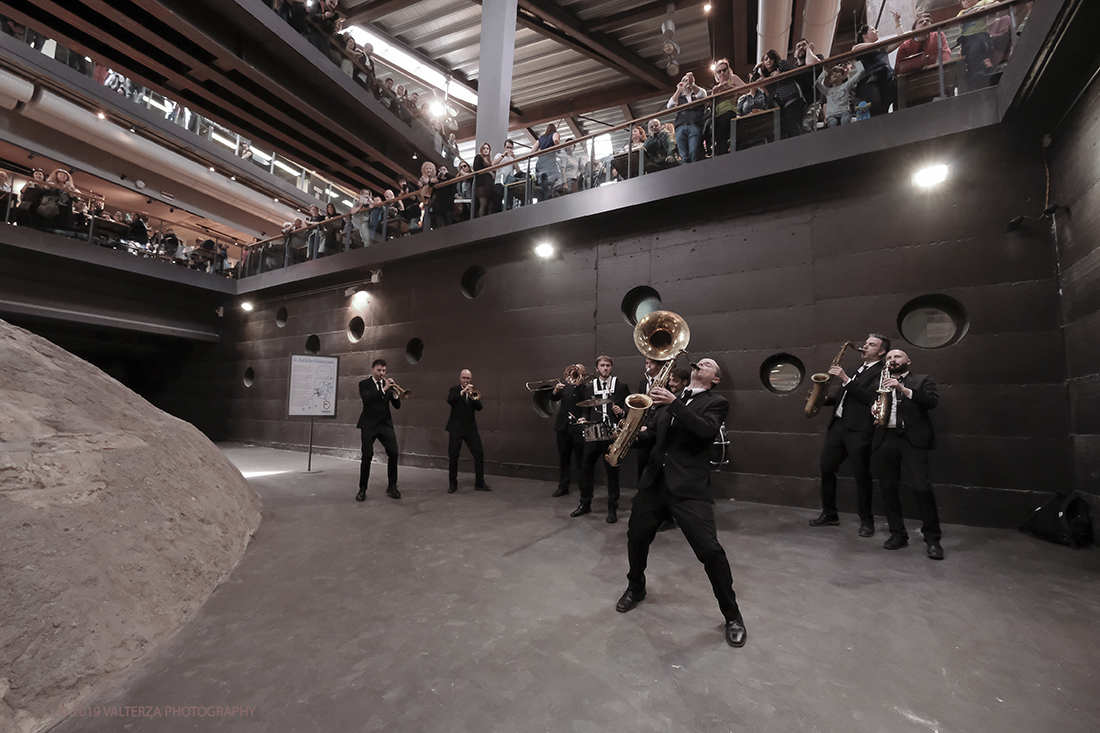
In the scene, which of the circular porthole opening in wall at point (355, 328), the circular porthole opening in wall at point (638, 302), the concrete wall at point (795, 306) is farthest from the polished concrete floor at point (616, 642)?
the circular porthole opening in wall at point (355, 328)

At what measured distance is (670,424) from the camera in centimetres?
301

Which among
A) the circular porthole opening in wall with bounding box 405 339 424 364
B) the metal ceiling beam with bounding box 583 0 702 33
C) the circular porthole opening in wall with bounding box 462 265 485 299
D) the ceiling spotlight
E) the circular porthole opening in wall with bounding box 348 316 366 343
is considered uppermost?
the metal ceiling beam with bounding box 583 0 702 33

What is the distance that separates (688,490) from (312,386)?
24.0 feet

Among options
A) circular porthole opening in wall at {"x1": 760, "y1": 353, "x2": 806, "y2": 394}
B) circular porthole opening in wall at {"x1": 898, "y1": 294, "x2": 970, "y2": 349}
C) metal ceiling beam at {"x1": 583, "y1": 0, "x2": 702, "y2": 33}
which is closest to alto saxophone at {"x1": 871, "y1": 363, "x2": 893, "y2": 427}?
circular porthole opening in wall at {"x1": 898, "y1": 294, "x2": 970, "y2": 349}

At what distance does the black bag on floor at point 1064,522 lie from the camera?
4.09 m

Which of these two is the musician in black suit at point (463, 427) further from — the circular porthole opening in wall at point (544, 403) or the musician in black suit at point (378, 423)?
the circular porthole opening in wall at point (544, 403)

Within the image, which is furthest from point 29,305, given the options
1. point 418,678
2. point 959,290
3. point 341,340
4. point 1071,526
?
point 1071,526

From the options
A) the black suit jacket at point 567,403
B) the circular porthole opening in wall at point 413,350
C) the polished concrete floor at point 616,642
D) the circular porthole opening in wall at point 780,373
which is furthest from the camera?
the circular porthole opening in wall at point 413,350

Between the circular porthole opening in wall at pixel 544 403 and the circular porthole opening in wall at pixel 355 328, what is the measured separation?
502 centimetres

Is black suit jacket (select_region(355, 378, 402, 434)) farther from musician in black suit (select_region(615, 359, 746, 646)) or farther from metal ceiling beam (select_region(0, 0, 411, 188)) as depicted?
metal ceiling beam (select_region(0, 0, 411, 188))

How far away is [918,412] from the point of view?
4152mm

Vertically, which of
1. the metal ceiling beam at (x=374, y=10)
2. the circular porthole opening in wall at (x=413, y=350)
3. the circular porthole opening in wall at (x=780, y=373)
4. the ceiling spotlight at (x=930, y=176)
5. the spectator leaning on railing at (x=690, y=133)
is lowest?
the circular porthole opening in wall at (x=780, y=373)

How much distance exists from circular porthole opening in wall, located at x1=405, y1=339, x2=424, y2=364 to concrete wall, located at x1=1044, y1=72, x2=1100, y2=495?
9161 millimetres

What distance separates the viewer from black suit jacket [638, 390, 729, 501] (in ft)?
9.11
